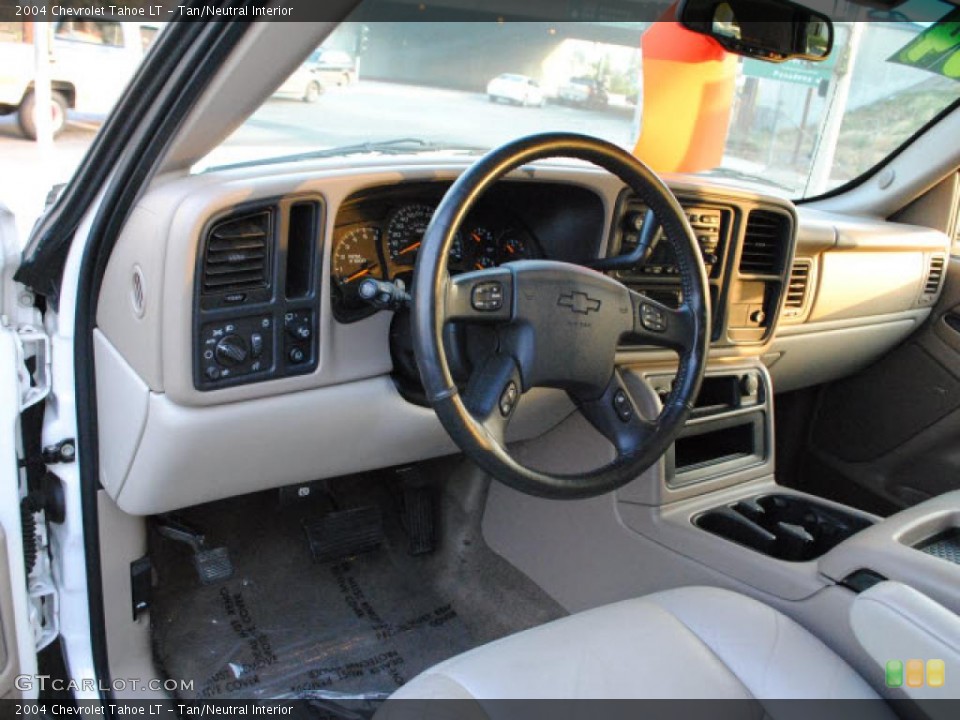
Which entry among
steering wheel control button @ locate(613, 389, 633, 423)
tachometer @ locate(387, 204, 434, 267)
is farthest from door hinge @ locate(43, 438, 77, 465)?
steering wheel control button @ locate(613, 389, 633, 423)

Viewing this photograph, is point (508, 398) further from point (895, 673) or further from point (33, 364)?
point (33, 364)

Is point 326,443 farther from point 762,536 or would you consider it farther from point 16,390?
point 762,536

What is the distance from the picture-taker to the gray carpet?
2055 millimetres

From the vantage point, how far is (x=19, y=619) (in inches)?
62.8

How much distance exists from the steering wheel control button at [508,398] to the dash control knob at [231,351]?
50 cm

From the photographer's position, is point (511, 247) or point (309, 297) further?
point (511, 247)

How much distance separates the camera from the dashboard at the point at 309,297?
56.8 inches

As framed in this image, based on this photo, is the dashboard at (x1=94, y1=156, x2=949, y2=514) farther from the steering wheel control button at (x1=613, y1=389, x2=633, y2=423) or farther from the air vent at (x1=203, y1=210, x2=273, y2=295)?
the steering wheel control button at (x1=613, y1=389, x2=633, y2=423)

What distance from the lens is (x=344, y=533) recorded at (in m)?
2.32

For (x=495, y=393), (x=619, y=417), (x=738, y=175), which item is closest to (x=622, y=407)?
(x=619, y=417)

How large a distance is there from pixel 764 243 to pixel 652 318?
0.88 m

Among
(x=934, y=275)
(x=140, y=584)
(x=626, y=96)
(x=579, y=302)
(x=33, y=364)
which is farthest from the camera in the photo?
(x=934, y=275)

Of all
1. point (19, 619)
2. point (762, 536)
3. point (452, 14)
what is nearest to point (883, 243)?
point (762, 536)

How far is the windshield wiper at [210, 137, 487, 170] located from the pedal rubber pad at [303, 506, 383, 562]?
1.05 metres
